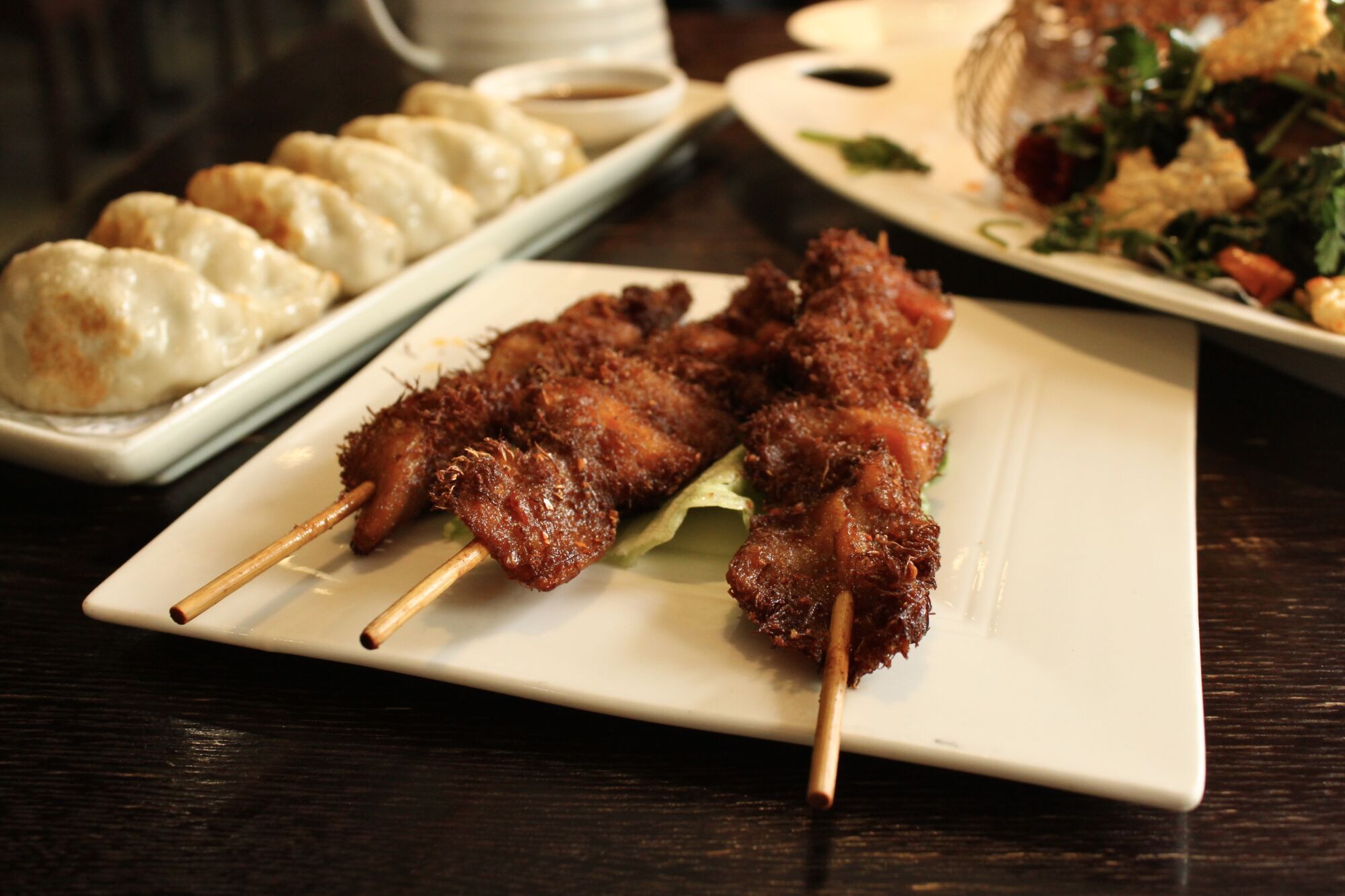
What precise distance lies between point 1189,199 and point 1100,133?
0.49 m

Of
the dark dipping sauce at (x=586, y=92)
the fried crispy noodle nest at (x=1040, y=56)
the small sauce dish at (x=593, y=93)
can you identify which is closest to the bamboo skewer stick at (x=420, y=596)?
the fried crispy noodle nest at (x=1040, y=56)

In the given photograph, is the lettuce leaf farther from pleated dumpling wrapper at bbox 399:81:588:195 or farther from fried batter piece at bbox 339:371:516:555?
pleated dumpling wrapper at bbox 399:81:588:195

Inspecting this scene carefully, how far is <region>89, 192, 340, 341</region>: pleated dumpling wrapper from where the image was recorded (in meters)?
2.78

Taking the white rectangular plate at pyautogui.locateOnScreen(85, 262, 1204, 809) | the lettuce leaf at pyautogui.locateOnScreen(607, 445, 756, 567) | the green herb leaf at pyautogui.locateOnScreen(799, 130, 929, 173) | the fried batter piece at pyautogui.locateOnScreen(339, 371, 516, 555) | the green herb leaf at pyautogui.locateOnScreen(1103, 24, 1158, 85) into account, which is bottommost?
the white rectangular plate at pyautogui.locateOnScreen(85, 262, 1204, 809)

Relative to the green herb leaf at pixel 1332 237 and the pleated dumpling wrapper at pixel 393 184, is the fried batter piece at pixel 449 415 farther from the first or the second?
the green herb leaf at pixel 1332 237

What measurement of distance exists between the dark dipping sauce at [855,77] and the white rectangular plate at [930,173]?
0.04 m

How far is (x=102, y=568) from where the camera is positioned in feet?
7.13

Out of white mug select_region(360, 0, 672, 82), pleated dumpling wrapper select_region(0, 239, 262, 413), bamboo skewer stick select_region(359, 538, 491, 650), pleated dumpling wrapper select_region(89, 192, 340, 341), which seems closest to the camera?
bamboo skewer stick select_region(359, 538, 491, 650)

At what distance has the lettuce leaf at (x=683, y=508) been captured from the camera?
2.00 metres

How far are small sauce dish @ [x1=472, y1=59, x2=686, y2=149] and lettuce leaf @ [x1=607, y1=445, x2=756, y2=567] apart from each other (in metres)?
2.54

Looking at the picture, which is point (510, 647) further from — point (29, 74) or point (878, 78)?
point (29, 74)

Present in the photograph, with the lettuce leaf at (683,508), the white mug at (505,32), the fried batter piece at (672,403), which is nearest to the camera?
the lettuce leaf at (683,508)

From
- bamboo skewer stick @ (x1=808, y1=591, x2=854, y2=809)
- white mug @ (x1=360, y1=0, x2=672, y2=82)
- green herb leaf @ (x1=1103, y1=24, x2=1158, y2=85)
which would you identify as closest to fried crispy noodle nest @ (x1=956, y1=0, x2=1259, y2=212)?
green herb leaf @ (x1=1103, y1=24, x2=1158, y2=85)

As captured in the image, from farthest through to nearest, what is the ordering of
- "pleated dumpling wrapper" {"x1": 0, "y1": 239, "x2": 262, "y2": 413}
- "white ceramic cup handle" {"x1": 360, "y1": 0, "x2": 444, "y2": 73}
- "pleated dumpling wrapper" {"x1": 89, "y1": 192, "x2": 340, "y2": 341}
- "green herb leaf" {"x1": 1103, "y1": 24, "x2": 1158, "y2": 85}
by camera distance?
"white ceramic cup handle" {"x1": 360, "y1": 0, "x2": 444, "y2": 73} → "green herb leaf" {"x1": 1103, "y1": 24, "x2": 1158, "y2": 85} → "pleated dumpling wrapper" {"x1": 89, "y1": 192, "x2": 340, "y2": 341} → "pleated dumpling wrapper" {"x1": 0, "y1": 239, "x2": 262, "y2": 413}
